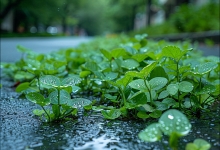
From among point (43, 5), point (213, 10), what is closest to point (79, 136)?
point (213, 10)

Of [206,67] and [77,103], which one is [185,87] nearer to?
[206,67]

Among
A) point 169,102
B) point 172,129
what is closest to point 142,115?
point 169,102

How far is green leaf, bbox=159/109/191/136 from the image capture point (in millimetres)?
752

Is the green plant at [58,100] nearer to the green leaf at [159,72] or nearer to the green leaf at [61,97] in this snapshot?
the green leaf at [61,97]

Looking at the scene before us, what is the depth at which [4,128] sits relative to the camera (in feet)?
3.35

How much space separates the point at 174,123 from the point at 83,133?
0.34 meters

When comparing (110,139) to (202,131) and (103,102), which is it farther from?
(103,102)

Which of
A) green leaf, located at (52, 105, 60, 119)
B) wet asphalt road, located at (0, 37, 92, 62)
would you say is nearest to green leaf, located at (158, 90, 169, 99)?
green leaf, located at (52, 105, 60, 119)

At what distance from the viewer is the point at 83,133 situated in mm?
986

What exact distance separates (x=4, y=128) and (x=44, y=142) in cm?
21

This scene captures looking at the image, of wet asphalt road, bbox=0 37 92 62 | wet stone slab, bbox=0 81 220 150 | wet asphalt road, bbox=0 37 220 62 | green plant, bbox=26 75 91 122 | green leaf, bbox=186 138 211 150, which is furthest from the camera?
wet asphalt road, bbox=0 37 92 62

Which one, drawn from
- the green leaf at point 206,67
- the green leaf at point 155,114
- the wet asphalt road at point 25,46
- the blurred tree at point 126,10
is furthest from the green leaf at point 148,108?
the blurred tree at point 126,10

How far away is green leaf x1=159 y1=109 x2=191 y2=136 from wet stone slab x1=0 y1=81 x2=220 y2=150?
0.10 meters

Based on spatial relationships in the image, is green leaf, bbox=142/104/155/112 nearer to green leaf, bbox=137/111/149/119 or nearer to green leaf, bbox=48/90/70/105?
green leaf, bbox=137/111/149/119
